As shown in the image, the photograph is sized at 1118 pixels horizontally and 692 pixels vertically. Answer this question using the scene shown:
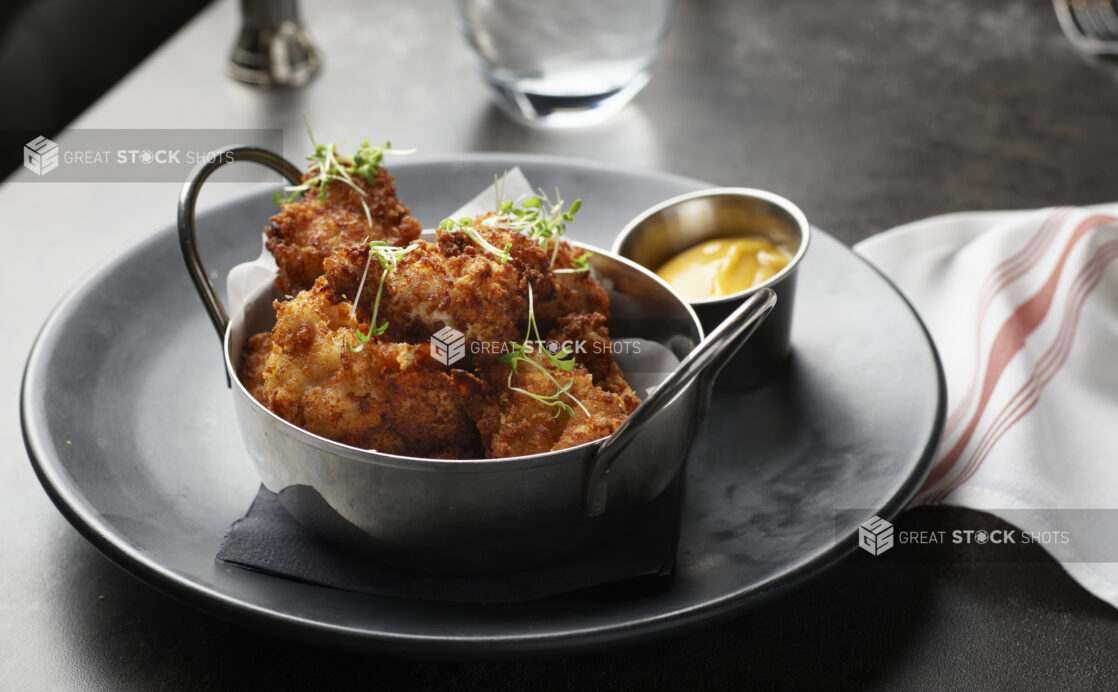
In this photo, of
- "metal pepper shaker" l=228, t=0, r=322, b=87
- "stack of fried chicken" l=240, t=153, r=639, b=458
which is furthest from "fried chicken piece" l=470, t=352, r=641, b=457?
"metal pepper shaker" l=228, t=0, r=322, b=87

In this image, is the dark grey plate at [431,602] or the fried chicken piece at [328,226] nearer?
the dark grey plate at [431,602]

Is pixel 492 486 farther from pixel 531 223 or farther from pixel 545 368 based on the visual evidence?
pixel 531 223

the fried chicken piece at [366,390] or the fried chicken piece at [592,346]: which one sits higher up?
the fried chicken piece at [366,390]


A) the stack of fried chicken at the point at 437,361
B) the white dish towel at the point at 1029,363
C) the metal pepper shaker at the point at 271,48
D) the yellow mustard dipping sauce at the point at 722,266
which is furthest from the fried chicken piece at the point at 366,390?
the metal pepper shaker at the point at 271,48

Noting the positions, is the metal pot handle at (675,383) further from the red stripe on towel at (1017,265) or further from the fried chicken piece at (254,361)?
the red stripe on towel at (1017,265)

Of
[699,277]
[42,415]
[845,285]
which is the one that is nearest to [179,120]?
[42,415]

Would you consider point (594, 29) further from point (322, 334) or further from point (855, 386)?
point (322, 334)

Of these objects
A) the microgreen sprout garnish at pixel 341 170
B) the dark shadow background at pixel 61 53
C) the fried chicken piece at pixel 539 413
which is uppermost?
the microgreen sprout garnish at pixel 341 170
